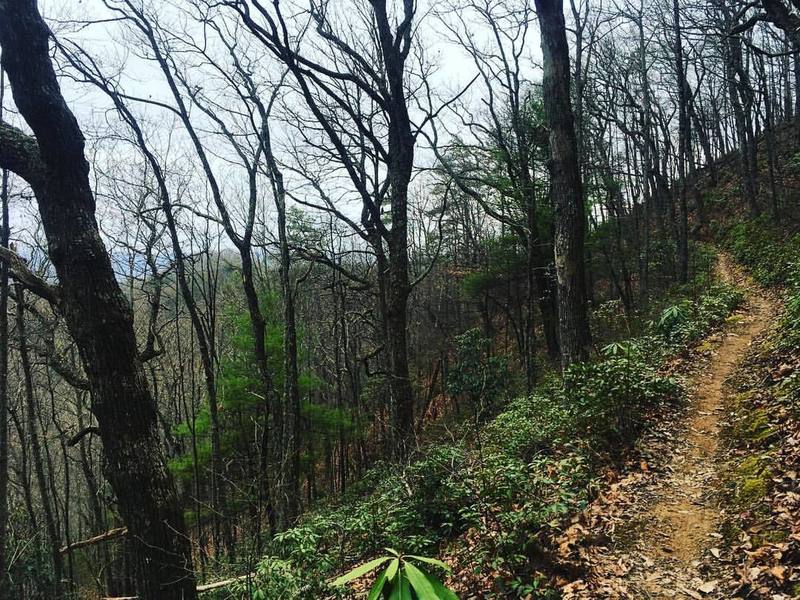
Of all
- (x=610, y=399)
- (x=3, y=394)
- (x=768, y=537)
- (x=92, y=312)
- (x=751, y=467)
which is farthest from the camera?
(x=3, y=394)

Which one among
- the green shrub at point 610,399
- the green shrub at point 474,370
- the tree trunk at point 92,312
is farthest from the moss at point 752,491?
the green shrub at point 474,370

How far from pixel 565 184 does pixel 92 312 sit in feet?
18.4

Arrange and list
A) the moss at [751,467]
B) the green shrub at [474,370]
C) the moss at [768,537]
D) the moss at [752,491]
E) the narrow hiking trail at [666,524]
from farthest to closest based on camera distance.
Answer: the green shrub at [474,370] → the moss at [751,467] → the moss at [752,491] → the narrow hiking trail at [666,524] → the moss at [768,537]

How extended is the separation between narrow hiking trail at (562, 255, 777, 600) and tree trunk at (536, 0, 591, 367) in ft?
5.36

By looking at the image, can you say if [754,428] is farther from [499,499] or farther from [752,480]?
[499,499]

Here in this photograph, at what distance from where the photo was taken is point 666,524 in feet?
12.1

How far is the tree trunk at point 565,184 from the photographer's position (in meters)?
6.12

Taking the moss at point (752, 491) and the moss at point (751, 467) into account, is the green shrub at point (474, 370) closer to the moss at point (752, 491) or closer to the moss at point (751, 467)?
the moss at point (751, 467)

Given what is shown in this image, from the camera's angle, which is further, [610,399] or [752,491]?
[610,399]

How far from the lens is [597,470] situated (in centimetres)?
470

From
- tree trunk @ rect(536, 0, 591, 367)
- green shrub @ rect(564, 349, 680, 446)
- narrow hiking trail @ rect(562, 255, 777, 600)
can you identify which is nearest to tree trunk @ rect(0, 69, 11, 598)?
tree trunk @ rect(536, 0, 591, 367)

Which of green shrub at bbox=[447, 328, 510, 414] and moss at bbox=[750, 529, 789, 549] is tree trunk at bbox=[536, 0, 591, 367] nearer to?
moss at bbox=[750, 529, 789, 549]

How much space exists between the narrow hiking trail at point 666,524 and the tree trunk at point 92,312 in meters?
3.42

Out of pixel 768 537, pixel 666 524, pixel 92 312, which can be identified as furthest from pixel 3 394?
pixel 768 537
